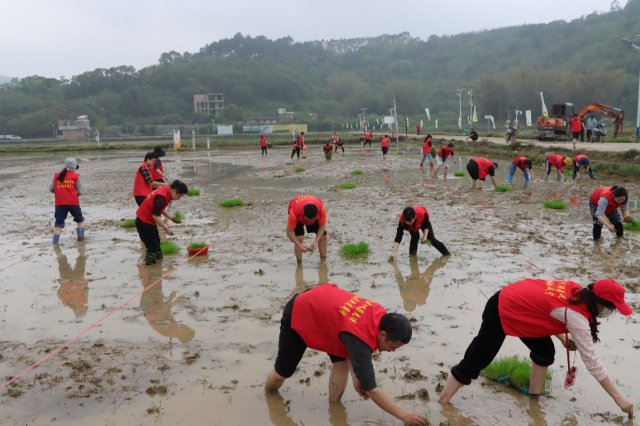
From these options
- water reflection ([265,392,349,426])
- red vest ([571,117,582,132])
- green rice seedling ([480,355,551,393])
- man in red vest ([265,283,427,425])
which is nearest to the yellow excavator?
red vest ([571,117,582,132])

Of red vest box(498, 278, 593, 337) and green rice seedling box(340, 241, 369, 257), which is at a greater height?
red vest box(498, 278, 593, 337)

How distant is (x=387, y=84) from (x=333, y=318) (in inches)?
5749

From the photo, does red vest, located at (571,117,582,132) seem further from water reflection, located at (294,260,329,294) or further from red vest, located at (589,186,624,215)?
water reflection, located at (294,260,329,294)

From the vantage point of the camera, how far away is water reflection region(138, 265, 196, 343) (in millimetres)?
6188

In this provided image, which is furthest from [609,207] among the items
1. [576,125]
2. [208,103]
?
[208,103]

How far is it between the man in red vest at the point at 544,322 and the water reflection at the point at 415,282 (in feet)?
7.41

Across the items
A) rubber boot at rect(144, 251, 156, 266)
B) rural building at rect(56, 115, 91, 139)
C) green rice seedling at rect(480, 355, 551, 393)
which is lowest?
green rice seedling at rect(480, 355, 551, 393)

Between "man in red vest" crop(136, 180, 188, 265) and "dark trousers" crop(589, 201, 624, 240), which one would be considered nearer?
"man in red vest" crop(136, 180, 188, 265)

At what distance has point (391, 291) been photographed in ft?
24.5

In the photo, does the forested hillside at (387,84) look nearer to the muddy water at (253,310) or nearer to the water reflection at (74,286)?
the muddy water at (253,310)

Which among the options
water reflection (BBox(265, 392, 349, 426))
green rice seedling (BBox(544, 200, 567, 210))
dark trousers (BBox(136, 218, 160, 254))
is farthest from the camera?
green rice seedling (BBox(544, 200, 567, 210))

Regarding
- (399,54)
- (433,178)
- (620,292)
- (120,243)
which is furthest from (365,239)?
(399,54)

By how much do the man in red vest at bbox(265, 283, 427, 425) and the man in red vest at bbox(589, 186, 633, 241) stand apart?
6.35 m

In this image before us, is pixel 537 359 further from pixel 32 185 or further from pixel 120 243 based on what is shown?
pixel 32 185
